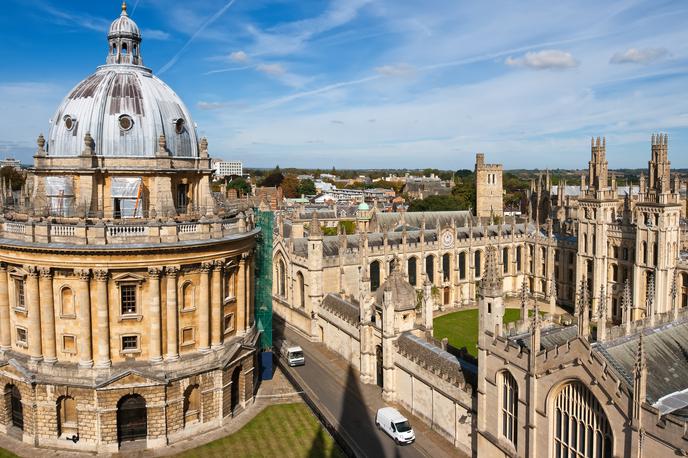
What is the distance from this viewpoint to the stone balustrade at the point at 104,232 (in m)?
26.0

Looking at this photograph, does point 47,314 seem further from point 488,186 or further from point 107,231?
point 488,186

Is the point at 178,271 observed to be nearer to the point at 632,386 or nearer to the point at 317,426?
the point at 317,426

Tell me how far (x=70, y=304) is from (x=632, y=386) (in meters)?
24.7

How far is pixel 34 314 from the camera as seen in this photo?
88.0 ft

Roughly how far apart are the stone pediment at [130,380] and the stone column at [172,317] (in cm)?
124

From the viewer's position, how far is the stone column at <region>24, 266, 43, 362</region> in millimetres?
26688

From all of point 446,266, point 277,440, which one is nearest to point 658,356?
point 277,440

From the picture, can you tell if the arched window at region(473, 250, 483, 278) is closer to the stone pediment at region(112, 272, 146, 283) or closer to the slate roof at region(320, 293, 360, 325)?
the slate roof at region(320, 293, 360, 325)

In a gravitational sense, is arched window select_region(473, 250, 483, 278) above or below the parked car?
above

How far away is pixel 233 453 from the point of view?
26.5m

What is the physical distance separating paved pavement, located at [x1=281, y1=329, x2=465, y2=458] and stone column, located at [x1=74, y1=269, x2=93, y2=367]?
12705 millimetres

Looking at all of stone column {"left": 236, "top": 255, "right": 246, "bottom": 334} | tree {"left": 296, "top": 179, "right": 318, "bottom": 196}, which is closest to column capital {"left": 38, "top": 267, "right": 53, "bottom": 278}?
stone column {"left": 236, "top": 255, "right": 246, "bottom": 334}

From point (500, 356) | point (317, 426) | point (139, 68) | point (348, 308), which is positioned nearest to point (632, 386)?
point (500, 356)

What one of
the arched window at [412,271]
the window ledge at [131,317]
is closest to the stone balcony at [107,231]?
the window ledge at [131,317]
